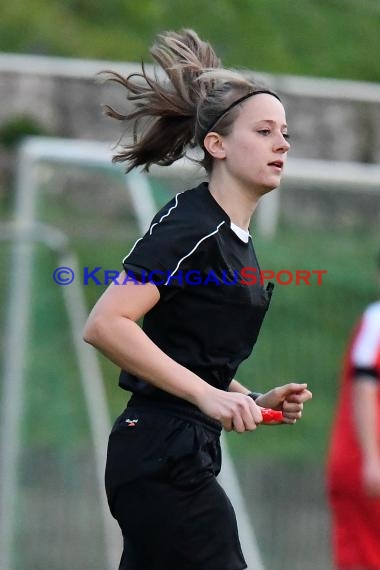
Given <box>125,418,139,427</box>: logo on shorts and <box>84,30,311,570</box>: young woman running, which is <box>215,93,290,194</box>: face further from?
<box>125,418,139,427</box>: logo on shorts

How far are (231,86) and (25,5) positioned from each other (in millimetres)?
9114

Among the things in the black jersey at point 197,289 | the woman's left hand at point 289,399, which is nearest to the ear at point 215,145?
the black jersey at point 197,289

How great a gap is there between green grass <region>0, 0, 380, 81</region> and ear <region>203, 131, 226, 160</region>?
811 cm

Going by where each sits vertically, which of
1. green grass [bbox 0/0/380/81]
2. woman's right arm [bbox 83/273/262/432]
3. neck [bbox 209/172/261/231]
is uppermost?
green grass [bbox 0/0/380/81]

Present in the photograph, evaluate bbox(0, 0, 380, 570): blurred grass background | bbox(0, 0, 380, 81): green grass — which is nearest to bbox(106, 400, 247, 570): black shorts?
bbox(0, 0, 380, 570): blurred grass background

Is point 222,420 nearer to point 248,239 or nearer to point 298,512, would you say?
point 248,239

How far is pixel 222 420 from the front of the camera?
310 centimetres

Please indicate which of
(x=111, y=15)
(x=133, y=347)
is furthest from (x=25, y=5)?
(x=133, y=347)

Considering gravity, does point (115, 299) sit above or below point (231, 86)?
below

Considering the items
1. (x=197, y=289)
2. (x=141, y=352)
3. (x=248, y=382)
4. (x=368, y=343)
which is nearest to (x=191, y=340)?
(x=197, y=289)

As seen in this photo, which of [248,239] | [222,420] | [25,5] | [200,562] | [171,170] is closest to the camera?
[222,420]

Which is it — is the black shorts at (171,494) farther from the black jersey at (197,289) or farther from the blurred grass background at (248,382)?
the blurred grass background at (248,382)

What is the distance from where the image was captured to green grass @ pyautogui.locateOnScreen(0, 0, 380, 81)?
12.0m

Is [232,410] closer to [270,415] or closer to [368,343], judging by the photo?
[270,415]
